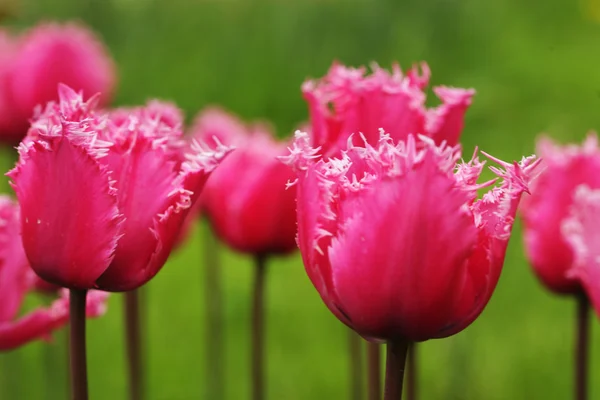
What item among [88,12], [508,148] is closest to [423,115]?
[508,148]

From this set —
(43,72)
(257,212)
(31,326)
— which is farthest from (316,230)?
(43,72)

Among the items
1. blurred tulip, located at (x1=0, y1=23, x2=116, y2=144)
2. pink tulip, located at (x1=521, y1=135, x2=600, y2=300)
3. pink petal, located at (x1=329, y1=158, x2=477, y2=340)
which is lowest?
Answer: pink petal, located at (x1=329, y1=158, x2=477, y2=340)

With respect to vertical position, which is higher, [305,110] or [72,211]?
[305,110]

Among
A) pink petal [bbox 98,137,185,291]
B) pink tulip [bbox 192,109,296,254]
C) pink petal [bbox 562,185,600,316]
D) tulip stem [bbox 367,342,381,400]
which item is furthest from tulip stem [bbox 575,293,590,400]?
pink petal [bbox 98,137,185,291]

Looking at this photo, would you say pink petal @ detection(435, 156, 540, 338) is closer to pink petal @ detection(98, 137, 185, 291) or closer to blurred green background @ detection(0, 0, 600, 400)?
pink petal @ detection(98, 137, 185, 291)

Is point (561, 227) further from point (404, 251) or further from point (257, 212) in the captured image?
point (404, 251)

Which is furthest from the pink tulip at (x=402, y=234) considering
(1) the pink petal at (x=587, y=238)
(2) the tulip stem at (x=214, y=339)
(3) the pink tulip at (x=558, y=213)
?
(2) the tulip stem at (x=214, y=339)
